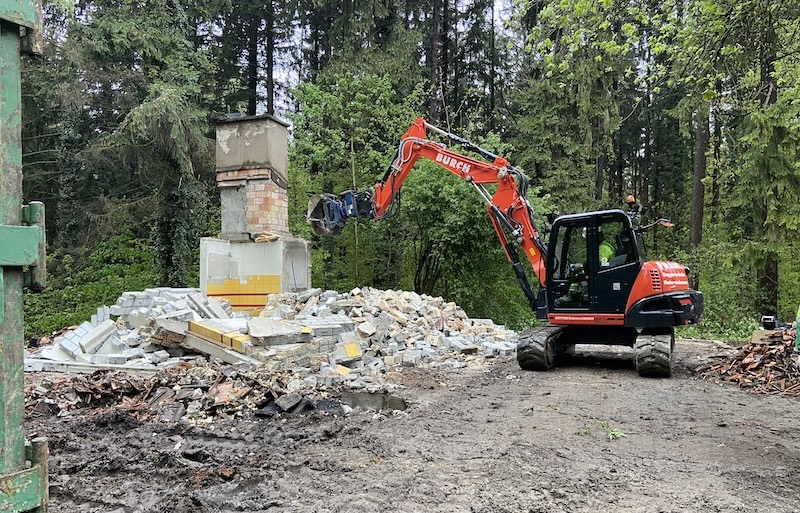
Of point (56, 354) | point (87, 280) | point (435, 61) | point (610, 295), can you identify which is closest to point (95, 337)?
point (56, 354)

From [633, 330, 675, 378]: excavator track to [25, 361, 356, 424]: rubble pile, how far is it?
4.27 m

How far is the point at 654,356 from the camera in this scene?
7777mm

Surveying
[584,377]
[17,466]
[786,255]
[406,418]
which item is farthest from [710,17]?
[786,255]

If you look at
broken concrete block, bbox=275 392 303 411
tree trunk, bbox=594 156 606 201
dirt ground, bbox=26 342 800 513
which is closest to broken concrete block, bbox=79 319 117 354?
dirt ground, bbox=26 342 800 513

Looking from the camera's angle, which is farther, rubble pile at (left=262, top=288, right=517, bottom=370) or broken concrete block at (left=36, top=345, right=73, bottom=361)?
rubble pile at (left=262, top=288, right=517, bottom=370)

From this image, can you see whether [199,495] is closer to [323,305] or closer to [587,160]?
[323,305]

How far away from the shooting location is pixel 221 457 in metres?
4.57

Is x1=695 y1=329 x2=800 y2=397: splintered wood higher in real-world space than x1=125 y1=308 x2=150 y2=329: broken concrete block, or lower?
lower

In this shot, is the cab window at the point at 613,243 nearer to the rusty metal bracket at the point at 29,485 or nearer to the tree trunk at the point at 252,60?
the rusty metal bracket at the point at 29,485

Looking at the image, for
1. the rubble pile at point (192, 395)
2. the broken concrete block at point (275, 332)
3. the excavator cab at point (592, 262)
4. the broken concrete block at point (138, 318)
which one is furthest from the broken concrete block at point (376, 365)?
the broken concrete block at point (138, 318)

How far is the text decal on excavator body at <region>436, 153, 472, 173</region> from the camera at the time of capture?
9.72 metres

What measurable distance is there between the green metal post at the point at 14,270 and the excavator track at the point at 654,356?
7.49 m

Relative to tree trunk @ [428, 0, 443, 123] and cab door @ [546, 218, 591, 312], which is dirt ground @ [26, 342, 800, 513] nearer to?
cab door @ [546, 218, 591, 312]

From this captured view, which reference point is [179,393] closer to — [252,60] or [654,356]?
[654,356]
